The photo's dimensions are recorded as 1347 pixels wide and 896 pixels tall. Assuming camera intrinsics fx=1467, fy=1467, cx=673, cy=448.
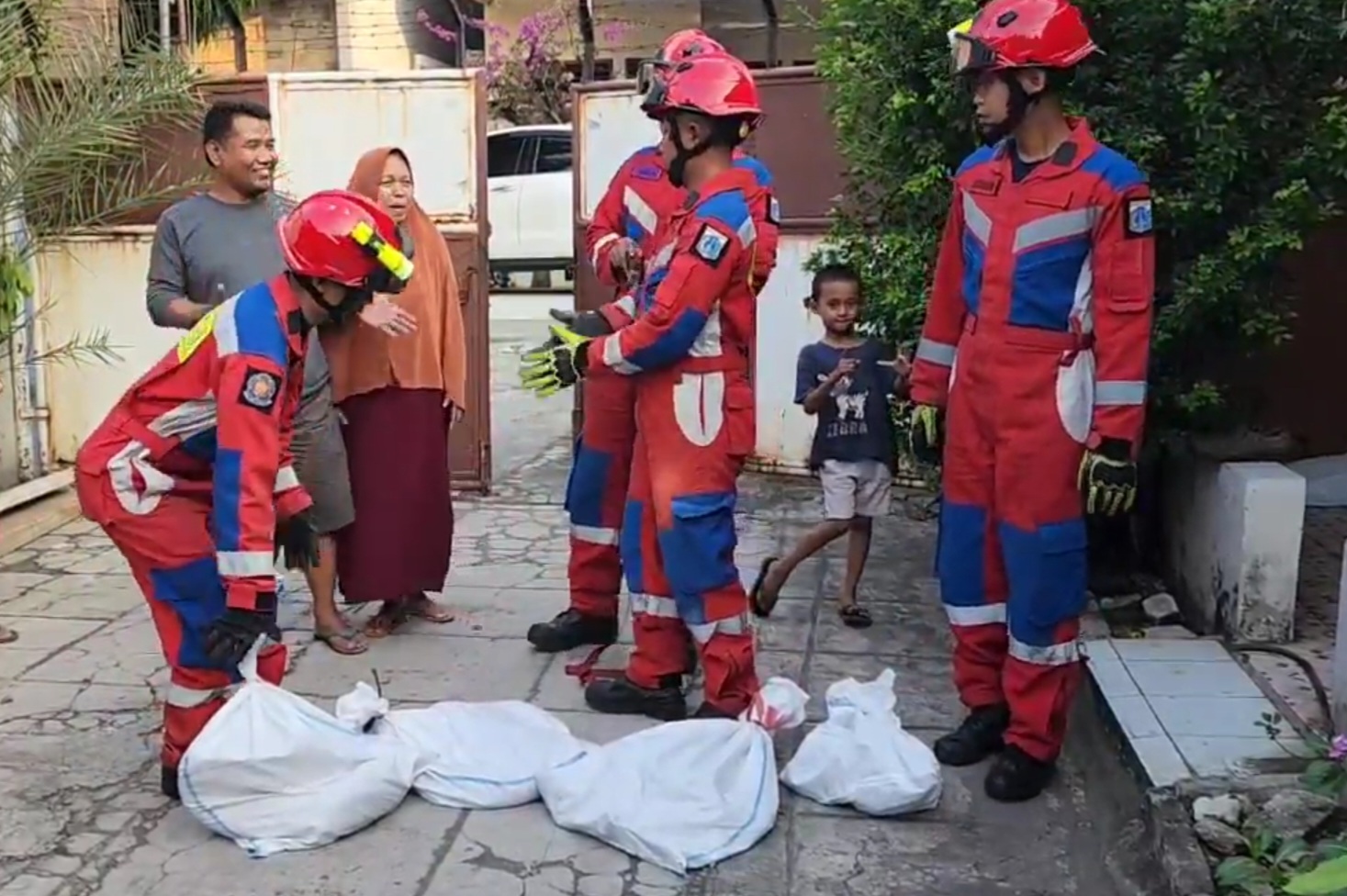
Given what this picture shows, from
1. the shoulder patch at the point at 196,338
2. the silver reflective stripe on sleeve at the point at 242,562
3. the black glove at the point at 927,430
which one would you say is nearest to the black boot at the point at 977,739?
the black glove at the point at 927,430

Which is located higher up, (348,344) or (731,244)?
(731,244)

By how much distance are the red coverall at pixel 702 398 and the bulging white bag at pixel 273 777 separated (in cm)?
101

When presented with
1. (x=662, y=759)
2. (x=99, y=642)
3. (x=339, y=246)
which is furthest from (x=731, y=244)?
(x=99, y=642)

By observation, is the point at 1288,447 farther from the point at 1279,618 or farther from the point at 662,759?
the point at 662,759

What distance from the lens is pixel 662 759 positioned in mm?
3682

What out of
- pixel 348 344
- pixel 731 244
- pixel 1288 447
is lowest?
pixel 1288 447

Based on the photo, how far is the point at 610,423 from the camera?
4.73 m

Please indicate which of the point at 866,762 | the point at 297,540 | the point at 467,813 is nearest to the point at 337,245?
the point at 297,540

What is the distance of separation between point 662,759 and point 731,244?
53.8 inches

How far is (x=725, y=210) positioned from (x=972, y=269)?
679mm

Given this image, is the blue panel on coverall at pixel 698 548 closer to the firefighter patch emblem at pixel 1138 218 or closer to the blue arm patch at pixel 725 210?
the blue arm patch at pixel 725 210

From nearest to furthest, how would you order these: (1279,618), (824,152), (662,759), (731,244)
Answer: (662,759) → (731,244) → (1279,618) → (824,152)

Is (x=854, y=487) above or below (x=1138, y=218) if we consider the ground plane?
below

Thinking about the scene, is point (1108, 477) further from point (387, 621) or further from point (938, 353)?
point (387, 621)
